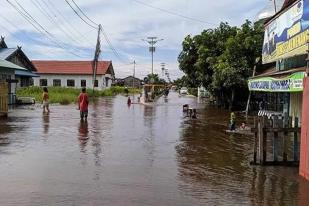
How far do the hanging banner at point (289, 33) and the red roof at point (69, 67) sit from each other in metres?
65.6

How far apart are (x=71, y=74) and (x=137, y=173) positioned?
7636cm

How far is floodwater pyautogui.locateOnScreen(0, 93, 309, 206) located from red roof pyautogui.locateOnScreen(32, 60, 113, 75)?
68.8 metres

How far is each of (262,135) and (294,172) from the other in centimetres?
106

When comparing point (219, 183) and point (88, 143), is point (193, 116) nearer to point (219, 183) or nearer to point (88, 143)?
point (88, 143)

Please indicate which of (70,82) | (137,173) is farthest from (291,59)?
(70,82)

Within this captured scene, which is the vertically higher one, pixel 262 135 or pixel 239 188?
pixel 262 135

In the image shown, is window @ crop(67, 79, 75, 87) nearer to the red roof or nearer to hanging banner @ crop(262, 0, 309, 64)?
the red roof

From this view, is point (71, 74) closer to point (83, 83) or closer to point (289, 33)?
point (83, 83)

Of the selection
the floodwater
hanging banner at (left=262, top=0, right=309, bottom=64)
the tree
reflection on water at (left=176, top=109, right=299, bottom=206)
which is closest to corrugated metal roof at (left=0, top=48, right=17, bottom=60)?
the tree

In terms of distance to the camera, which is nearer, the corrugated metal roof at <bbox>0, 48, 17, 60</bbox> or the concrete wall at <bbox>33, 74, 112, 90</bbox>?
the corrugated metal roof at <bbox>0, 48, 17, 60</bbox>

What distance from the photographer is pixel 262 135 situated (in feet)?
36.4

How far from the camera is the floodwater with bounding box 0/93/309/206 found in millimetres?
8219

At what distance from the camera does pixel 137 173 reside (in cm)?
1032

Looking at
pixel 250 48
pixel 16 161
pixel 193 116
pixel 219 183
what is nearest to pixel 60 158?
pixel 16 161
